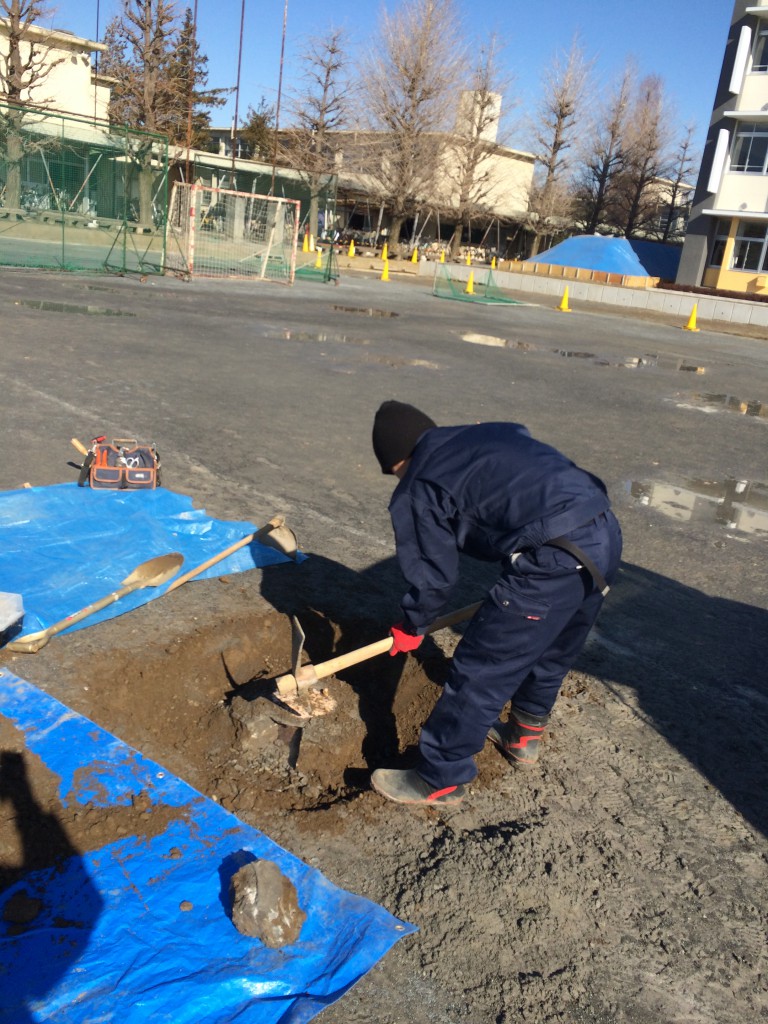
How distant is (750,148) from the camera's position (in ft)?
129

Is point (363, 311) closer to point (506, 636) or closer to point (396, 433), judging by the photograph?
point (396, 433)

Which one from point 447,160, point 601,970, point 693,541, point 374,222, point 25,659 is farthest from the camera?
point 374,222

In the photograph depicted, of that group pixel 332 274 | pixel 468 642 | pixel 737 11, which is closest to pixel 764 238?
pixel 737 11

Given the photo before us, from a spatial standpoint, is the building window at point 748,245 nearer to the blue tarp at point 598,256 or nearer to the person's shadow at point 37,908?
the blue tarp at point 598,256

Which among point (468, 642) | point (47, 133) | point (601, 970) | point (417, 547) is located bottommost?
point (601, 970)

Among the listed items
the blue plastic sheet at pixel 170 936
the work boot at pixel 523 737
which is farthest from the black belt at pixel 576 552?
the blue plastic sheet at pixel 170 936

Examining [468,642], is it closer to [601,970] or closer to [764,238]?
[601,970]

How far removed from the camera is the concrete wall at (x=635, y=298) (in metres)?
29.9

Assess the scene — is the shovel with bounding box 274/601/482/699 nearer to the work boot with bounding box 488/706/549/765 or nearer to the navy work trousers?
the navy work trousers

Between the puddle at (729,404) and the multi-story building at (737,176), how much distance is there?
28738mm

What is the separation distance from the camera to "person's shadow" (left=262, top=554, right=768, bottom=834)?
3.56 metres

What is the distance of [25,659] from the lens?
3.58 m

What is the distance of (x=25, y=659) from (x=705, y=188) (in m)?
43.4

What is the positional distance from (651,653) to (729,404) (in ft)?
29.9
